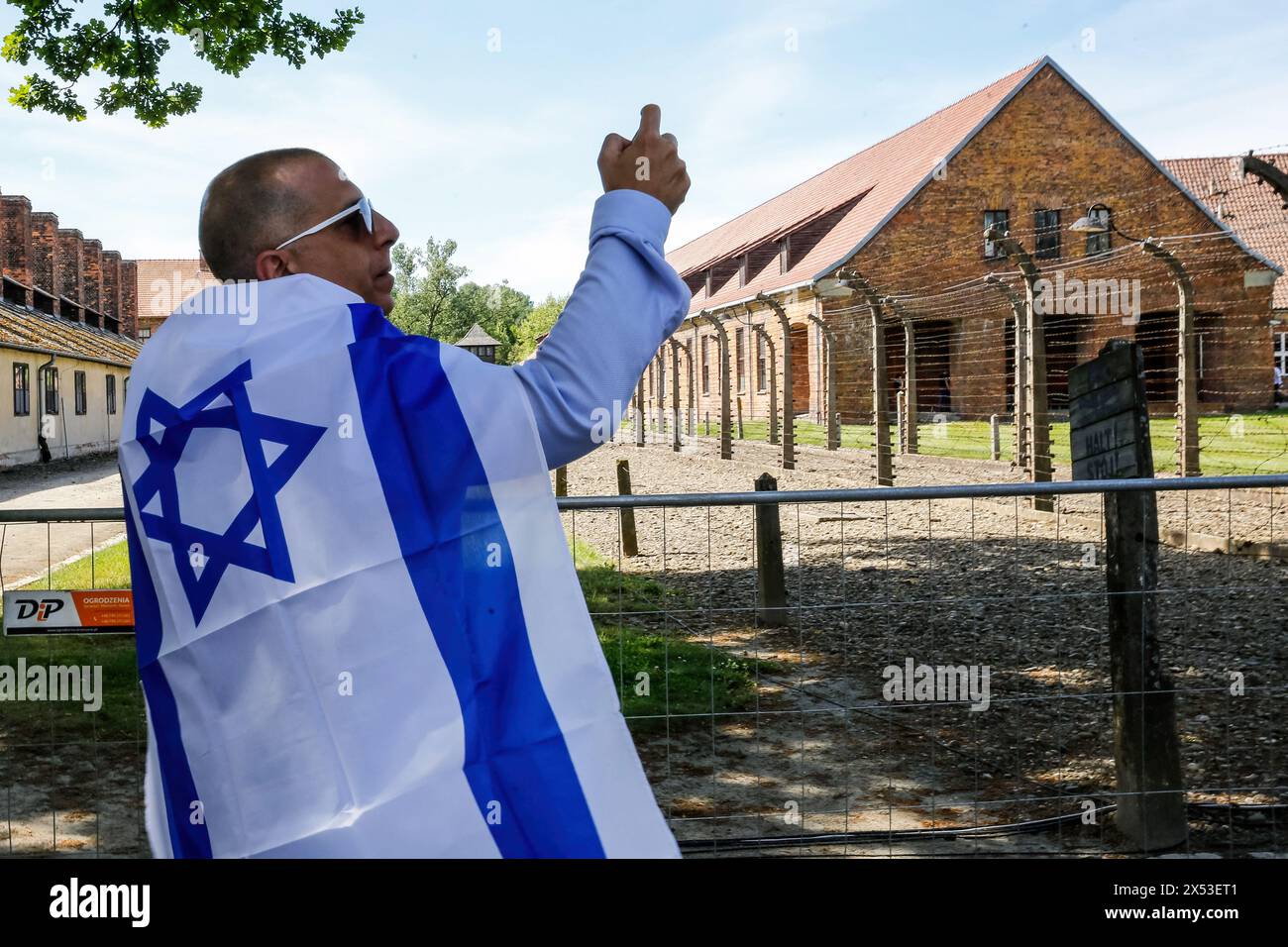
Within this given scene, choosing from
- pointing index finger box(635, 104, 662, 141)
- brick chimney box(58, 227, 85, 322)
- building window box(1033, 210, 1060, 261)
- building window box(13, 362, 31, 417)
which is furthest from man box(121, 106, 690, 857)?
brick chimney box(58, 227, 85, 322)

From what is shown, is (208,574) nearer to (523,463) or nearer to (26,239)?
(523,463)

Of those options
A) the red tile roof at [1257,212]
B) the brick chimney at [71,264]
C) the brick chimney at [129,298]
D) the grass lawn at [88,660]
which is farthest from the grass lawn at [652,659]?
the brick chimney at [129,298]

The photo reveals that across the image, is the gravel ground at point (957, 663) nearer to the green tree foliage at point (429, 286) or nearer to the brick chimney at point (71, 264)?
the brick chimney at point (71, 264)

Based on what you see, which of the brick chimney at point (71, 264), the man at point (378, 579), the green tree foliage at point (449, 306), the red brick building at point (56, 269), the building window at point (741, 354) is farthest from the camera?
the green tree foliage at point (449, 306)

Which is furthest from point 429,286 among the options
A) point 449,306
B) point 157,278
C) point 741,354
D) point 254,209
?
point 254,209

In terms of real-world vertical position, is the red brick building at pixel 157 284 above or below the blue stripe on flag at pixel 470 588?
above

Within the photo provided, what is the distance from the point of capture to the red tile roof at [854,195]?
35.8m

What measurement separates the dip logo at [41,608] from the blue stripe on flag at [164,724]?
8.39ft

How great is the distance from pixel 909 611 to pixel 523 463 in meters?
3.40

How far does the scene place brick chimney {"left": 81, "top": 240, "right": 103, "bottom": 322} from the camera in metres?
56.4

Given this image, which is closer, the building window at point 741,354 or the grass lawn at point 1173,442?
the grass lawn at point 1173,442

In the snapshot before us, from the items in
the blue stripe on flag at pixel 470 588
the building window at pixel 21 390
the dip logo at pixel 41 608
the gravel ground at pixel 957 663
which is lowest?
the gravel ground at pixel 957 663

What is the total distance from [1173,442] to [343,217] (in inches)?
875

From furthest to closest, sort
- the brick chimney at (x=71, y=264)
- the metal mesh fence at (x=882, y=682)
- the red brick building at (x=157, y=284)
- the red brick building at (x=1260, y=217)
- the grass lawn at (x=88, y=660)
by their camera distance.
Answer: the red brick building at (x=157, y=284), the brick chimney at (x=71, y=264), the red brick building at (x=1260, y=217), the metal mesh fence at (x=882, y=682), the grass lawn at (x=88, y=660)
